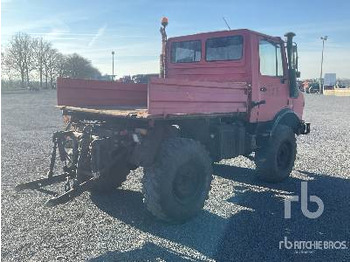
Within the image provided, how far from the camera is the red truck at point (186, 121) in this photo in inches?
189

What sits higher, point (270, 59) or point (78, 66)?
point (78, 66)

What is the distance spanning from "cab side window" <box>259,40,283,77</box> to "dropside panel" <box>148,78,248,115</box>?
702 millimetres

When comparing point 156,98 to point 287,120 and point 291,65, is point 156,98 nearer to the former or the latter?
point 291,65

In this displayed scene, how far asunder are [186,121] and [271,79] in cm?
226

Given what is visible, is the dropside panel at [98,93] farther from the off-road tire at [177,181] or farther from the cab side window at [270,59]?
the cab side window at [270,59]

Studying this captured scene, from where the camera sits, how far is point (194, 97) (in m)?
5.10

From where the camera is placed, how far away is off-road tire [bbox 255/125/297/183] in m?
6.83

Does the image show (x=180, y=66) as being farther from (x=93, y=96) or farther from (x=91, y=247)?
(x=91, y=247)

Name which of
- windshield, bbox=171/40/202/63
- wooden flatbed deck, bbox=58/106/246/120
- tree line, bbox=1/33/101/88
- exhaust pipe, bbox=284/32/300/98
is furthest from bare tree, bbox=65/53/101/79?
wooden flatbed deck, bbox=58/106/246/120

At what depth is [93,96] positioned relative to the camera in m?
6.31

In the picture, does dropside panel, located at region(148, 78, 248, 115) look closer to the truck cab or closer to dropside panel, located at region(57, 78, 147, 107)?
the truck cab

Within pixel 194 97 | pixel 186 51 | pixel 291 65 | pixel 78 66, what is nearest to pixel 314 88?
pixel 78 66

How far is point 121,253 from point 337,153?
24.6 ft

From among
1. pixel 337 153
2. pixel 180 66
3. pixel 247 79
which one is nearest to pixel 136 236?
pixel 247 79
